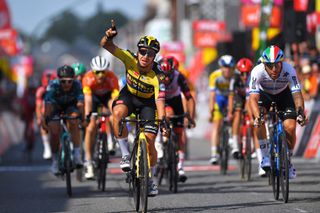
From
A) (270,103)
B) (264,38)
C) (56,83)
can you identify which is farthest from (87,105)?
(264,38)

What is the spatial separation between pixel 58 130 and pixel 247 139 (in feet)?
10.2

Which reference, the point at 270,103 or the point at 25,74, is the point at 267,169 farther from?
the point at 25,74

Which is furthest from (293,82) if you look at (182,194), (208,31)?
(208,31)

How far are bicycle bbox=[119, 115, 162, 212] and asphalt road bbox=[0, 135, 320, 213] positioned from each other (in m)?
0.48

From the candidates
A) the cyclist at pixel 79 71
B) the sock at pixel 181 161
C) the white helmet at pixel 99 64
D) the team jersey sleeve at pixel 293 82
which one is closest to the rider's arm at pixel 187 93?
the sock at pixel 181 161

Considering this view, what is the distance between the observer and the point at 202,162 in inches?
883

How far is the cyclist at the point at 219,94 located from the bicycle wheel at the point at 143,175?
6.55 metres

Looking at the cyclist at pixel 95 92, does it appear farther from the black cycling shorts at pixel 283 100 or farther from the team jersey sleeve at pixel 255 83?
the team jersey sleeve at pixel 255 83

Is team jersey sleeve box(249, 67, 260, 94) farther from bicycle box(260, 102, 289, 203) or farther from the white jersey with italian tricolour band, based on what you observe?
bicycle box(260, 102, 289, 203)

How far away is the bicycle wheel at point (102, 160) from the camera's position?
16.2m

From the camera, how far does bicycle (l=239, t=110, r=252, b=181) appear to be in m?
17.2

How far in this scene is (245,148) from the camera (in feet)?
57.2

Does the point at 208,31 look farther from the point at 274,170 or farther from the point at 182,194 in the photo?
the point at 274,170

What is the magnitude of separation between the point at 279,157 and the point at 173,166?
107 inches
